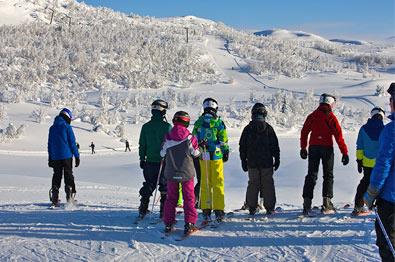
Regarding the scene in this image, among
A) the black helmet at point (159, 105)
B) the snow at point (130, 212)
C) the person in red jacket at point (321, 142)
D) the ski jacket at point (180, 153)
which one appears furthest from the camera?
the person in red jacket at point (321, 142)

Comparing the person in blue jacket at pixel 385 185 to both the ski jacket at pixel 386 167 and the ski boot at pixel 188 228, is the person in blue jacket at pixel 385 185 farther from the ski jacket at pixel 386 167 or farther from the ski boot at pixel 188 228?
the ski boot at pixel 188 228

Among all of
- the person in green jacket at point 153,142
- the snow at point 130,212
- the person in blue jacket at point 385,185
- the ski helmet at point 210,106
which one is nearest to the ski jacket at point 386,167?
the person in blue jacket at point 385,185

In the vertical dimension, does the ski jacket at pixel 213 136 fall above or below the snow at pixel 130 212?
above

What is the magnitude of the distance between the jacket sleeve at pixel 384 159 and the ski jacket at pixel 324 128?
3.47 meters

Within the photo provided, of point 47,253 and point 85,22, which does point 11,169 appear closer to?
point 47,253

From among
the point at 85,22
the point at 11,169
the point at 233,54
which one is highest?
the point at 85,22

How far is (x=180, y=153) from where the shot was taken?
23.1ft

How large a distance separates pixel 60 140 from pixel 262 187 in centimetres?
398

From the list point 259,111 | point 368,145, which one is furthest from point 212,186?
point 368,145

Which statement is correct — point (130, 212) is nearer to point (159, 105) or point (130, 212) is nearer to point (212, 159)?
point (212, 159)

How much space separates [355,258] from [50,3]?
93121 millimetres

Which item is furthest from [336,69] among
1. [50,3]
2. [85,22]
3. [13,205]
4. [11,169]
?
[13,205]

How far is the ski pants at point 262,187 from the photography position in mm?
8102

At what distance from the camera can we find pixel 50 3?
90.7m
